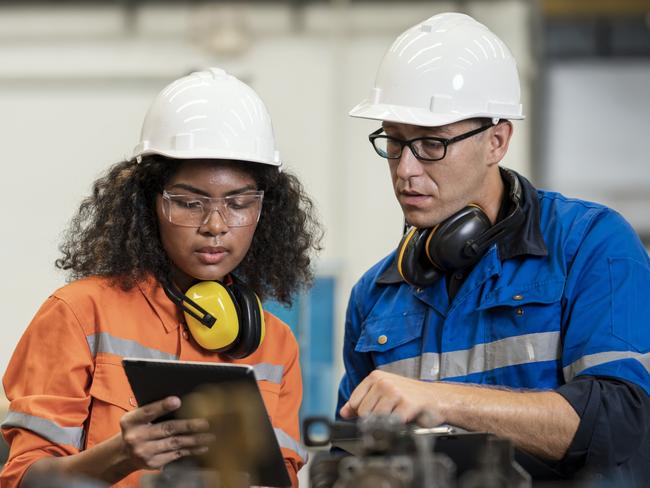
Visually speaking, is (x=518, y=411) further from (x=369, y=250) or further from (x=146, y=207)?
(x=369, y=250)

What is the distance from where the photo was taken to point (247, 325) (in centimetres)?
221

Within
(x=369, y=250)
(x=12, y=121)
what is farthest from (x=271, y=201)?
(x=12, y=121)

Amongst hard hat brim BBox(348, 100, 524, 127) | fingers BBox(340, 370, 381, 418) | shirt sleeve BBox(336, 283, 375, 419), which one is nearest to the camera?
fingers BBox(340, 370, 381, 418)

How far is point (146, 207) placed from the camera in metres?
2.35

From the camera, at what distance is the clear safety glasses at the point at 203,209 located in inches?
87.6

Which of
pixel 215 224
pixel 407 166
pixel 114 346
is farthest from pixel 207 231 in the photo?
pixel 407 166

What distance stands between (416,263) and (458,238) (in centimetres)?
13

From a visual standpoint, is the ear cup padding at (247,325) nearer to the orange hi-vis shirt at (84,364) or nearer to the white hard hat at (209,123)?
the orange hi-vis shirt at (84,364)

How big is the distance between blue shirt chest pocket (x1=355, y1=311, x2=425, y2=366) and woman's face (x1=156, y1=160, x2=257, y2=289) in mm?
370

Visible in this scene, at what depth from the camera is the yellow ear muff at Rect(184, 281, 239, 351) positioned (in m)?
2.20

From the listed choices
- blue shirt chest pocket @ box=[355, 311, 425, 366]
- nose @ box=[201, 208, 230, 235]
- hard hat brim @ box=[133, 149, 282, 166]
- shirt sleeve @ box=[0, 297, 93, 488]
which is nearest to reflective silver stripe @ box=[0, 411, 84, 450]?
shirt sleeve @ box=[0, 297, 93, 488]

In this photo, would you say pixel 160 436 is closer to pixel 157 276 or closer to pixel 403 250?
pixel 157 276

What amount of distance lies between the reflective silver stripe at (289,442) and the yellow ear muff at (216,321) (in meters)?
0.24

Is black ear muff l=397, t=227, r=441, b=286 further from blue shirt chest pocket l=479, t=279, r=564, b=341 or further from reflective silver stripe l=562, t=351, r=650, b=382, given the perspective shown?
reflective silver stripe l=562, t=351, r=650, b=382
